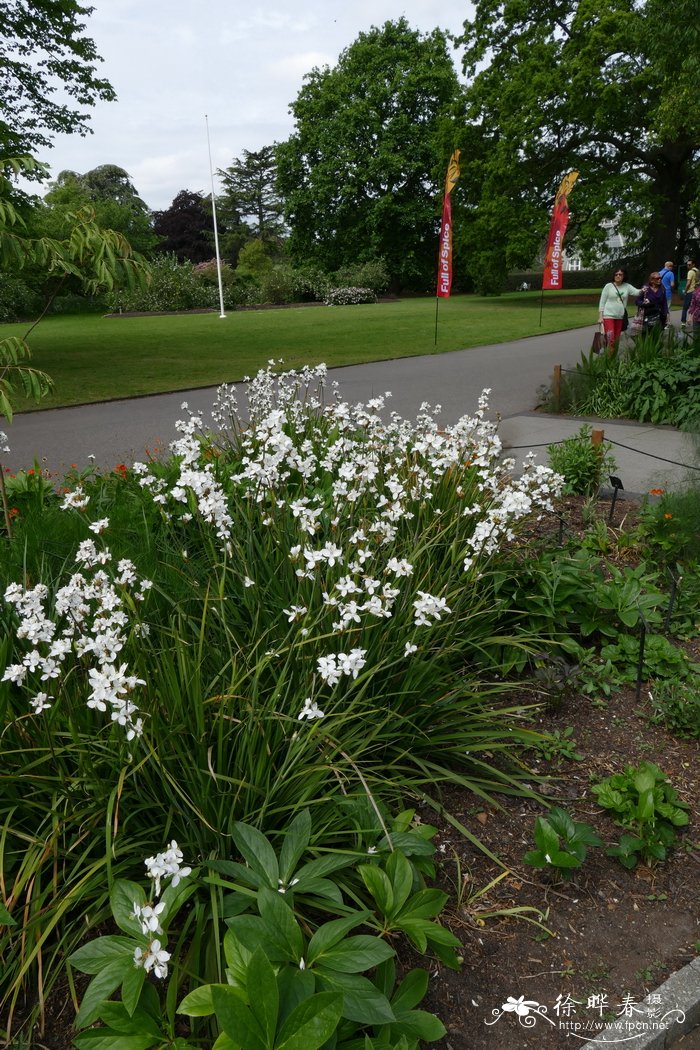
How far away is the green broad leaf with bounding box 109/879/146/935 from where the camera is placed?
5.68 feet

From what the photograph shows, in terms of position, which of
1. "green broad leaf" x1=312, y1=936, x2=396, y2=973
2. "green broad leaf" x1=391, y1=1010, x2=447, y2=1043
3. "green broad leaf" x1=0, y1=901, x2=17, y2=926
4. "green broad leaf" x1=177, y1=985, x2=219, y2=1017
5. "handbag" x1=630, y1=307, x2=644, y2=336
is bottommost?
"green broad leaf" x1=391, y1=1010, x2=447, y2=1043

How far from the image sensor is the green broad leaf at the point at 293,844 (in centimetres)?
189

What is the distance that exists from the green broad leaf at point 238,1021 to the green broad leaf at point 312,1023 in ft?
0.15

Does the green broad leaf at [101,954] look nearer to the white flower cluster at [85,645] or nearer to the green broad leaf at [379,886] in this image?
the white flower cluster at [85,645]

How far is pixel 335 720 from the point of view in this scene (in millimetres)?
2387

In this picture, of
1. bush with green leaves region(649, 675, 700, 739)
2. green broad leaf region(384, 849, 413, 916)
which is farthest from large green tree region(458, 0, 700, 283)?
green broad leaf region(384, 849, 413, 916)

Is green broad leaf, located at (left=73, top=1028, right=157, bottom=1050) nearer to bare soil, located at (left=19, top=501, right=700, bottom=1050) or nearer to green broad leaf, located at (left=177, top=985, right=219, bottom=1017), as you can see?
green broad leaf, located at (left=177, top=985, right=219, bottom=1017)

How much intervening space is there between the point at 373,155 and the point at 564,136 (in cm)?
1536

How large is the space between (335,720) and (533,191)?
108 feet

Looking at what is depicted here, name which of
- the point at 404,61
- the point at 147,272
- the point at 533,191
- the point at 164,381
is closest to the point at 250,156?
the point at 404,61

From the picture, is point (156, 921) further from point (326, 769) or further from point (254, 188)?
point (254, 188)

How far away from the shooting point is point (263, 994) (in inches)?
58.0

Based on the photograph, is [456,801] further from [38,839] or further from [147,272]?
[147,272]

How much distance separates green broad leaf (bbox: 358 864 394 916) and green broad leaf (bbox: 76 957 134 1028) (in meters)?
0.61
